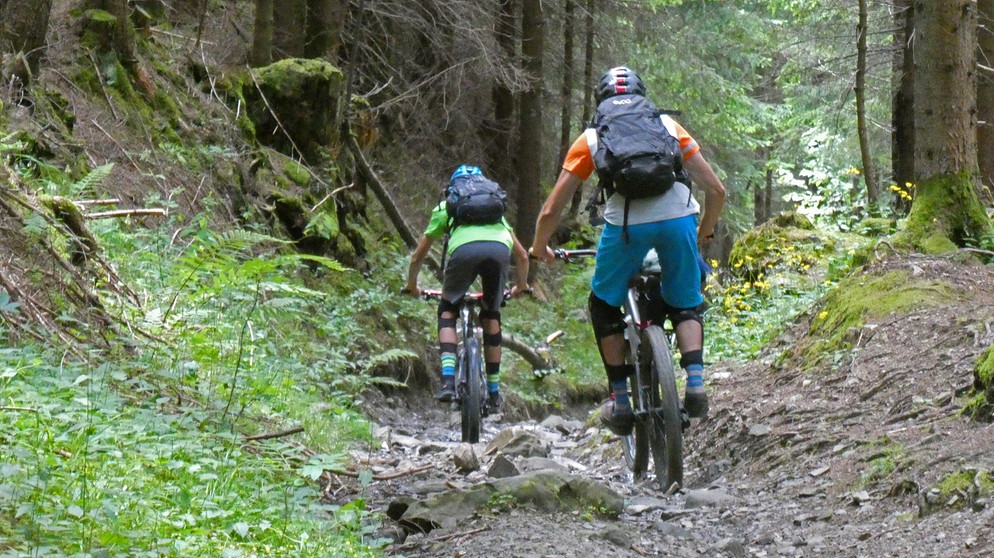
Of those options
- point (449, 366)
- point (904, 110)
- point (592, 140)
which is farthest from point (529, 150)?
point (592, 140)

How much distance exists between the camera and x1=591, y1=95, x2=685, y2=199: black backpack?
5355mm

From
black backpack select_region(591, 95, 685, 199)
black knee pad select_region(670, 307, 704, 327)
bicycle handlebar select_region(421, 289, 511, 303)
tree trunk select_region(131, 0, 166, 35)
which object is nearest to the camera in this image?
black backpack select_region(591, 95, 685, 199)

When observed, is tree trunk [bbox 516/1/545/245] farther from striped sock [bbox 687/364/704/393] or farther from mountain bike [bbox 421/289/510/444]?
striped sock [bbox 687/364/704/393]

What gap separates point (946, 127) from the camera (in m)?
9.38

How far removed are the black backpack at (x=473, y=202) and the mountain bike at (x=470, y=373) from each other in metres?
0.78

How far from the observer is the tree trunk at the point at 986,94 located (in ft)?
44.6

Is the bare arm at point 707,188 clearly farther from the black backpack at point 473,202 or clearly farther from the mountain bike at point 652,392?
the black backpack at point 473,202

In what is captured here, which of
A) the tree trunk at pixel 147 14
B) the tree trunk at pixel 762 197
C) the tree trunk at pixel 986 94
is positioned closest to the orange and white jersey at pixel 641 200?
the tree trunk at pixel 147 14

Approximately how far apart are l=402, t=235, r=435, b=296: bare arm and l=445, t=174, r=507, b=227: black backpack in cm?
29

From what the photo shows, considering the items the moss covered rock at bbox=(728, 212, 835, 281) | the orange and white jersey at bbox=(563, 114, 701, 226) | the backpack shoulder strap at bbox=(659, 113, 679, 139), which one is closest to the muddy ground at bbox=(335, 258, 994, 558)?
the orange and white jersey at bbox=(563, 114, 701, 226)

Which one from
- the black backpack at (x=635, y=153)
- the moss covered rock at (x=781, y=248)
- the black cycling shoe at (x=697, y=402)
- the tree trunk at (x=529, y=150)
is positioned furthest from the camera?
the tree trunk at (x=529, y=150)

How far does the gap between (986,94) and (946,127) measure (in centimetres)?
568

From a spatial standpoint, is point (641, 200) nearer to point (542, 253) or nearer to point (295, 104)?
point (542, 253)

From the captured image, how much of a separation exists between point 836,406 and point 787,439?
17.7 inches
